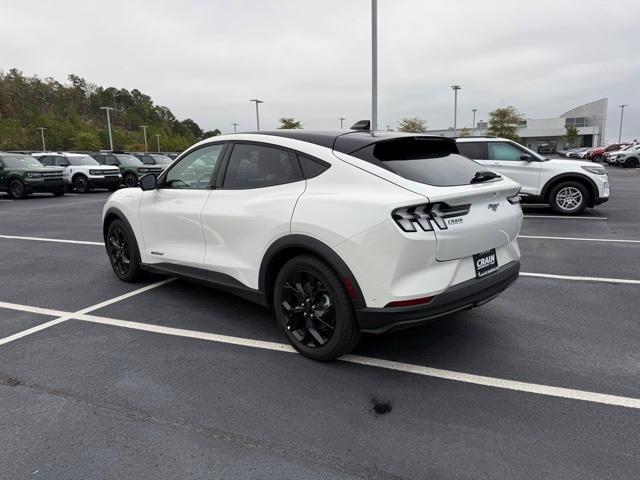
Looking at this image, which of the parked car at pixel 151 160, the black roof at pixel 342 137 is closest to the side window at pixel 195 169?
the black roof at pixel 342 137

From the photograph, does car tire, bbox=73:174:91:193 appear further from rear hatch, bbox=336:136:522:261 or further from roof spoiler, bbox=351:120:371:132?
rear hatch, bbox=336:136:522:261

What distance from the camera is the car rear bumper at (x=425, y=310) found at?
3.04 m

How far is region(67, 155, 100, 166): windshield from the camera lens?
70.2 ft

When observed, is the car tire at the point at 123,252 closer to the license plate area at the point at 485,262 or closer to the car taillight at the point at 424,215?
the car taillight at the point at 424,215

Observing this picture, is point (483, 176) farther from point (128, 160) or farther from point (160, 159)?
point (160, 159)

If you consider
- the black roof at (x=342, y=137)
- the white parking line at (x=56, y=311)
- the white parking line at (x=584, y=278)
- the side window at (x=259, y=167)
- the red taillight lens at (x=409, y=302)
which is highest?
the black roof at (x=342, y=137)

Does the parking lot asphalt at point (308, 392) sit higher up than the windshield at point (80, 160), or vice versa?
the windshield at point (80, 160)

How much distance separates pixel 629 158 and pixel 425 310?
130 ft

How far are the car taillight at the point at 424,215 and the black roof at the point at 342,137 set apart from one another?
0.71 meters

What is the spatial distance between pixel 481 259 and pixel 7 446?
10.3ft

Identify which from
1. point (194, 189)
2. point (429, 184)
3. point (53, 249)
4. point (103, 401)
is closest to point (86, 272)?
point (53, 249)

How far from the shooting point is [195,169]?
4.62 meters

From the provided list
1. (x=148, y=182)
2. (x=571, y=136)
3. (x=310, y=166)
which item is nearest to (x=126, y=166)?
(x=148, y=182)

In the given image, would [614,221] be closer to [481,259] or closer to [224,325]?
[481,259]
